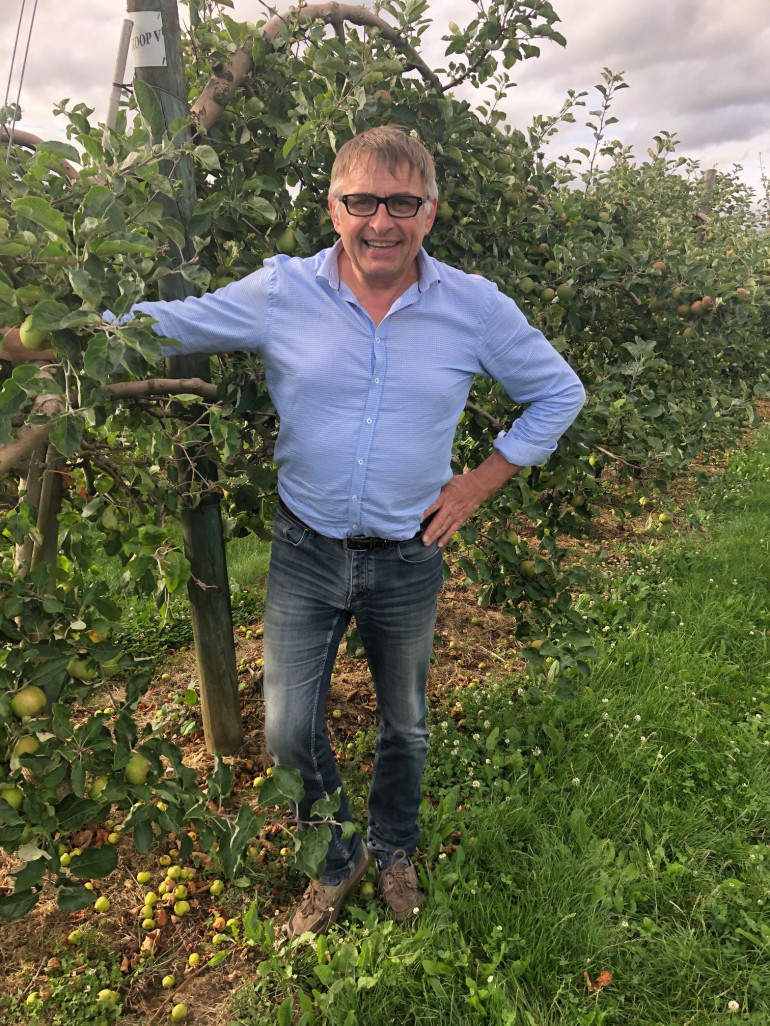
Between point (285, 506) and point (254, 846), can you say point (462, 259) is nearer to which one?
point (285, 506)

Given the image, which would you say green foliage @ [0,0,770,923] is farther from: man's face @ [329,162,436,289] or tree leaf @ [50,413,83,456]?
man's face @ [329,162,436,289]

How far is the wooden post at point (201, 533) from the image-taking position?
1897 millimetres

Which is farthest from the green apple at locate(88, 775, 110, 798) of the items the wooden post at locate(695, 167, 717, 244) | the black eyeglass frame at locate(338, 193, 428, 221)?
the wooden post at locate(695, 167, 717, 244)

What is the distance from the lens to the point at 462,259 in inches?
101

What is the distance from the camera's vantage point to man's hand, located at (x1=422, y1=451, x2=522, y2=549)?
72.9 inches

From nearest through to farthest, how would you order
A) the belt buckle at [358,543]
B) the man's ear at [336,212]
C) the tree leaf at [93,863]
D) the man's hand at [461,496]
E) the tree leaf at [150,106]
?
the tree leaf at [150,106] → the tree leaf at [93,863] → the man's ear at [336,212] → the belt buckle at [358,543] → the man's hand at [461,496]

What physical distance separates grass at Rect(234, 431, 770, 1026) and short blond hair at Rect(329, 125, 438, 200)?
6.27ft

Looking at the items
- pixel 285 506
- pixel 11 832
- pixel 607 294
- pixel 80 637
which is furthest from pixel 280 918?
pixel 607 294

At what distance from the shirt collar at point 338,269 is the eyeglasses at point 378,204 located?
104 millimetres

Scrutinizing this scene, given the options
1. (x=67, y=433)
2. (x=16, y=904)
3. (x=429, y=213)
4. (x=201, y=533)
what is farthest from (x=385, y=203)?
(x=16, y=904)

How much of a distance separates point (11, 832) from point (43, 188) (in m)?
1.27

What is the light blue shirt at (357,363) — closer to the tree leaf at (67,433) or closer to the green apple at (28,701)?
the tree leaf at (67,433)

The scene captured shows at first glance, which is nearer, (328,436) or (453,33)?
(328,436)

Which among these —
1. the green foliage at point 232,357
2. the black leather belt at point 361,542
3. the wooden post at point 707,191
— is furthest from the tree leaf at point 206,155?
the wooden post at point 707,191
